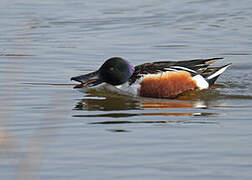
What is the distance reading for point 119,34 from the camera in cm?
1444

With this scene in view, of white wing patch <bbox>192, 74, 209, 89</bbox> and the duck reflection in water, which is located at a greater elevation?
white wing patch <bbox>192, 74, 209, 89</bbox>

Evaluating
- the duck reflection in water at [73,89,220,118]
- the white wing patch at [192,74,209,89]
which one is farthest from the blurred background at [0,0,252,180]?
the white wing patch at [192,74,209,89]

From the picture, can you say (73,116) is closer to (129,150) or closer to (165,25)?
(129,150)

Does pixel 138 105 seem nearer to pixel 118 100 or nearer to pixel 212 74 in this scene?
pixel 118 100

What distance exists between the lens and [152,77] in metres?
10.3

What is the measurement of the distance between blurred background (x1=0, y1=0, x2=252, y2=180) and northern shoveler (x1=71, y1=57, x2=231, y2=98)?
0.59ft

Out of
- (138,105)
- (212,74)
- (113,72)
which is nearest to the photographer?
(138,105)

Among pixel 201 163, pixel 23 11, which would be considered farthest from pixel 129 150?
pixel 23 11

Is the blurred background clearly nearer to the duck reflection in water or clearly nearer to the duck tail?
the duck reflection in water

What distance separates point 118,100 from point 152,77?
1.74ft

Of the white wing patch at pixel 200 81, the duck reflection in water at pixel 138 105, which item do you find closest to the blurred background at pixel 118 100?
the duck reflection in water at pixel 138 105

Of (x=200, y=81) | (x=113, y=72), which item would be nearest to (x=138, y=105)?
(x=113, y=72)

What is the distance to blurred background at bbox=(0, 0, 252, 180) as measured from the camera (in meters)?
6.89

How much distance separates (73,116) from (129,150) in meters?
1.78
